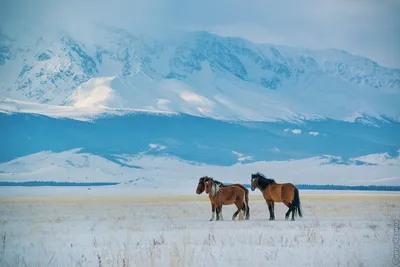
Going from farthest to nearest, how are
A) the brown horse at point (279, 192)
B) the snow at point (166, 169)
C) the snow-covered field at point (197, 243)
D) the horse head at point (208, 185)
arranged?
the snow at point (166, 169), the horse head at point (208, 185), the brown horse at point (279, 192), the snow-covered field at point (197, 243)

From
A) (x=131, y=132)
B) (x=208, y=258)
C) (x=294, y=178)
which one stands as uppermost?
(x=131, y=132)

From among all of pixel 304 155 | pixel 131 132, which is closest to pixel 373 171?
pixel 304 155

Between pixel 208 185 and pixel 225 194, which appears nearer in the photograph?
pixel 225 194

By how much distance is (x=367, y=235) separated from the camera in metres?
13.8

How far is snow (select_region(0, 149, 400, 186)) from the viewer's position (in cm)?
15062

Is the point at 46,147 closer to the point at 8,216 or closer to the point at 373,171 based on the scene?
the point at 373,171

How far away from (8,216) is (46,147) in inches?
6368

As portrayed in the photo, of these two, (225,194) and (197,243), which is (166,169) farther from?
(197,243)

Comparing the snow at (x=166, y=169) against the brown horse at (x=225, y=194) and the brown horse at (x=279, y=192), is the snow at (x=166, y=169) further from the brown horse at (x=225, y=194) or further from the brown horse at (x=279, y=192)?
the brown horse at (x=225, y=194)

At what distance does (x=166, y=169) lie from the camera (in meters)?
165

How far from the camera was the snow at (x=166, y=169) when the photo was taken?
151 metres

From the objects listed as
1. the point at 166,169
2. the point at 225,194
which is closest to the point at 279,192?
the point at 225,194

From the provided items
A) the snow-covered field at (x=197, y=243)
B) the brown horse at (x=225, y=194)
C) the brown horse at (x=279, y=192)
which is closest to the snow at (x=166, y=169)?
the brown horse at (x=279, y=192)

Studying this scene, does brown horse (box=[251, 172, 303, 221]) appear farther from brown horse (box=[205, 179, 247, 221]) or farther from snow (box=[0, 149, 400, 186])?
snow (box=[0, 149, 400, 186])
